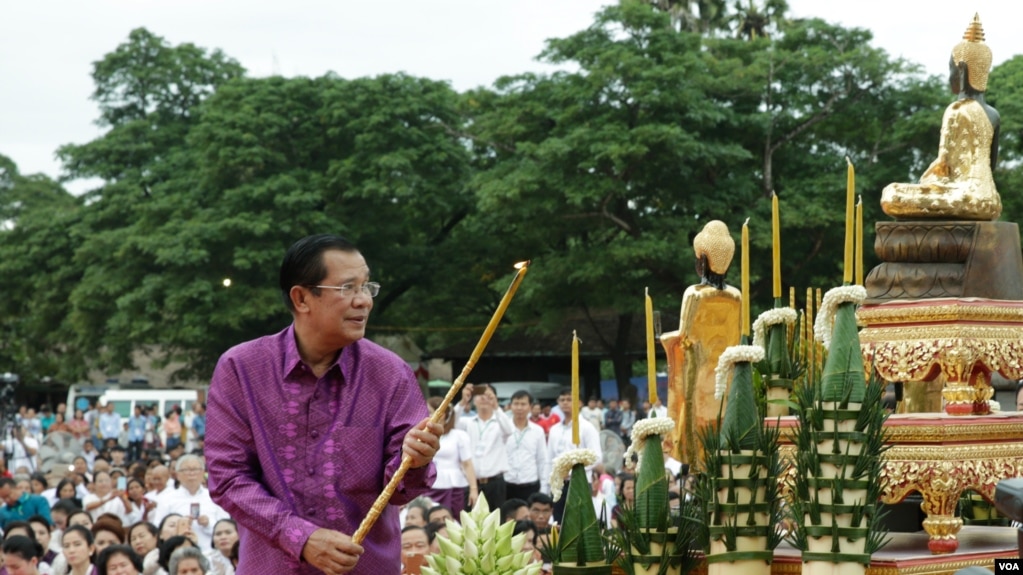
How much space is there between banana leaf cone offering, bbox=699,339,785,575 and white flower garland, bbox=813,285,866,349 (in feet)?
0.93

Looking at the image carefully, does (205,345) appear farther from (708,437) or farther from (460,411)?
(708,437)

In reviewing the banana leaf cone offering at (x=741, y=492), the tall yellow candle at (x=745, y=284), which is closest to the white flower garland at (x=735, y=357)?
the banana leaf cone offering at (x=741, y=492)

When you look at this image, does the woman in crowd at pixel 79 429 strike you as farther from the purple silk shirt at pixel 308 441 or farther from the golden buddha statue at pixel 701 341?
the purple silk shirt at pixel 308 441

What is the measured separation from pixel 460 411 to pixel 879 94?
1424 cm

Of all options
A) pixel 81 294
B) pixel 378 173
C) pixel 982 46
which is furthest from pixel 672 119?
pixel 982 46

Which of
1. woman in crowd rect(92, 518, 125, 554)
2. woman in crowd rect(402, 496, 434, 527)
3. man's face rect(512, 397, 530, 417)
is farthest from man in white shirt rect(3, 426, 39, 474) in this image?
woman in crowd rect(402, 496, 434, 527)

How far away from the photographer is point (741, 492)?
387 centimetres

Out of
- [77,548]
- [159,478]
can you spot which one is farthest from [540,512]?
[159,478]

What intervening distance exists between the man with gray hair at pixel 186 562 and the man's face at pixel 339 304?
435 centimetres

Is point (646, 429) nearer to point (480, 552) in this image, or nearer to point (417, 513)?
point (480, 552)

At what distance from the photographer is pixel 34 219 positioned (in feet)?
124

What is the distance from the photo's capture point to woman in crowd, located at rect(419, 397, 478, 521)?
481 inches

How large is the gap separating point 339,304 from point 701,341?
1.51 metres

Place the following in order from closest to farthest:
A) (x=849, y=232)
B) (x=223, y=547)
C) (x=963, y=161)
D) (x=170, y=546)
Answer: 1. (x=849, y=232)
2. (x=963, y=161)
3. (x=170, y=546)
4. (x=223, y=547)
